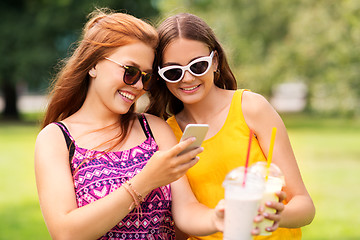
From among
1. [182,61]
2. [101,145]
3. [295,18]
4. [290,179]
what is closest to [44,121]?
[101,145]

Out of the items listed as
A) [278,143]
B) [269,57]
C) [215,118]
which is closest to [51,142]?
[215,118]

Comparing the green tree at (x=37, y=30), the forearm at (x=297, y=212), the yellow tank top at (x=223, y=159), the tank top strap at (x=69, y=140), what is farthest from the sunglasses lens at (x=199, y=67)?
the green tree at (x=37, y=30)

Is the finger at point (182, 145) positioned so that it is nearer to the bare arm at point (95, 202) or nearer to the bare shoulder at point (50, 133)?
the bare arm at point (95, 202)

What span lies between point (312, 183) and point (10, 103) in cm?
1999

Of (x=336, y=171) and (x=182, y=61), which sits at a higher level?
(x=182, y=61)

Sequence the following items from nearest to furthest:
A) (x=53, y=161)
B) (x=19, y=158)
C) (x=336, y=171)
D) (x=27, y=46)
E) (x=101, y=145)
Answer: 1. (x=53, y=161)
2. (x=101, y=145)
3. (x=336, y=171)
4. (x=19, y=158)
5. (x=27, y=46)

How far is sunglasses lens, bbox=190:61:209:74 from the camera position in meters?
2.86

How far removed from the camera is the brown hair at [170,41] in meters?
2.93

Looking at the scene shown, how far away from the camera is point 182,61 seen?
9.42 ft

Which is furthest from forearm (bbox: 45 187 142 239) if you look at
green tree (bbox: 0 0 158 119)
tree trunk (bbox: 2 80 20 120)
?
tree trunk (bbox: 2 80 20 120)

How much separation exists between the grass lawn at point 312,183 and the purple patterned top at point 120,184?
200 inches

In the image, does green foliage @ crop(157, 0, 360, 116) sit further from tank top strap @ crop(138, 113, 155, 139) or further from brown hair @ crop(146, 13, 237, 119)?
tank top strap @ crop(138, 113, 155, 139)

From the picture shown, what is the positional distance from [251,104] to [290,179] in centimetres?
49

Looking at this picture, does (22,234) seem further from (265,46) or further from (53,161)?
(265,46)
